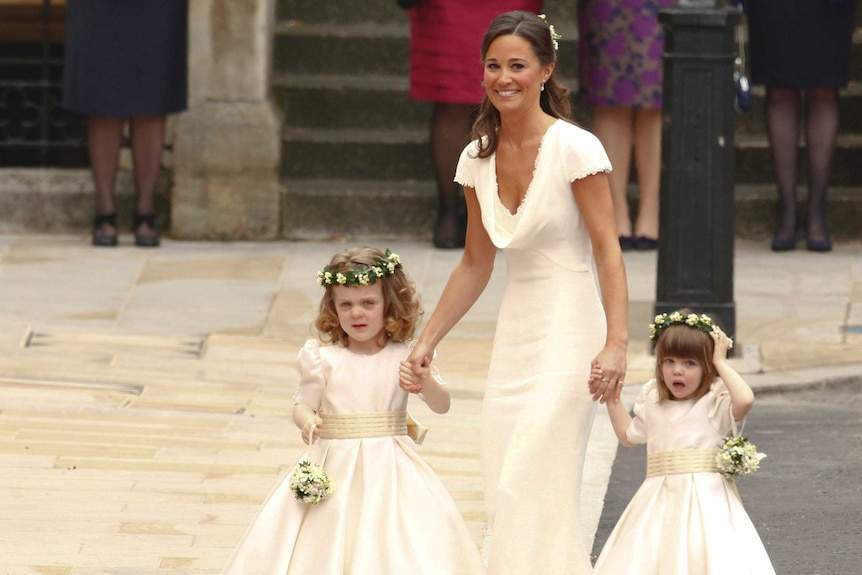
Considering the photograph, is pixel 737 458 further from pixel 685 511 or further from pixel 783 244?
pixel 783 244

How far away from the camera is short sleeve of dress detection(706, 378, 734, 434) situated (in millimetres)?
5117

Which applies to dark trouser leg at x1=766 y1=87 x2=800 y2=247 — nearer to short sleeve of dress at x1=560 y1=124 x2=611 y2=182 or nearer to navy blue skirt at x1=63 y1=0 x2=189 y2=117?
navy blue skirt at x1=63 y1=0 x2=189 y2=117

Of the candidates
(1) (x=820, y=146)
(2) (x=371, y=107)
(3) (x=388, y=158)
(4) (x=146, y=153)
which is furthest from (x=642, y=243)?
(4) (x=146, y=153)

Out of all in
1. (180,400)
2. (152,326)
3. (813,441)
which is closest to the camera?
(813,441)

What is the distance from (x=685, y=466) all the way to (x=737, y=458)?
15 centimetres

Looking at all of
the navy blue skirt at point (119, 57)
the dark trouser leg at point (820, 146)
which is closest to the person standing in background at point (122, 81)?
the navy blue skirt at point (119, 57)

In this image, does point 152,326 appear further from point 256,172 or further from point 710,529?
point 710,529

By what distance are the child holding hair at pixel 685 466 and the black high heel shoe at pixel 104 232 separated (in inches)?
270

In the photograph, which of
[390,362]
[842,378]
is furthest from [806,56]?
[390,362]

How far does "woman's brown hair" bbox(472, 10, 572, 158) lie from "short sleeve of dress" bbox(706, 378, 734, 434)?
843mm

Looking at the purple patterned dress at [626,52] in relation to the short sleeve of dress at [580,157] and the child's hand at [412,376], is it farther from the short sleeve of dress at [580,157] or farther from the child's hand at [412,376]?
the child's hand at [412,376]

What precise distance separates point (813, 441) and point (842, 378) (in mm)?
1042

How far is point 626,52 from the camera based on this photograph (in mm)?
11367

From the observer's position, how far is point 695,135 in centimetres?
904
